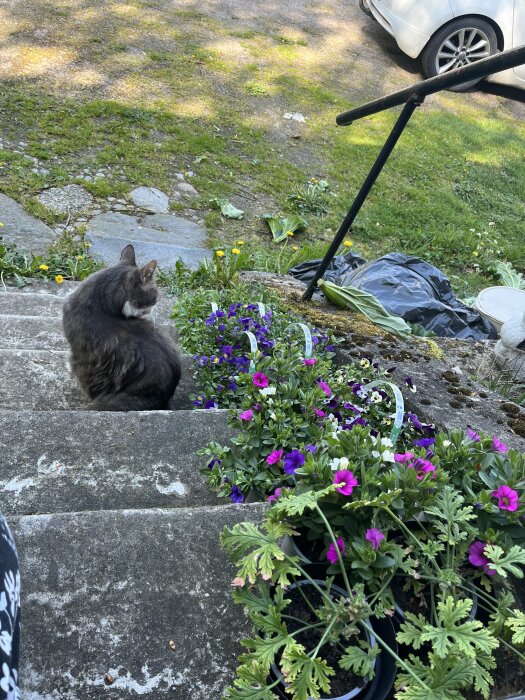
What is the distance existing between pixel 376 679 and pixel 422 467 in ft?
1.72

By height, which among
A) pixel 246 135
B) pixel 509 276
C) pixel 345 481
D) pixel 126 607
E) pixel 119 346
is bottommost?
pixel 509 276

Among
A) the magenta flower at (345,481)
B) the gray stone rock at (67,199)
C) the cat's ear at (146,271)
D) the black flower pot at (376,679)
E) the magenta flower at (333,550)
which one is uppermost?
the magenta flower at (345,481)

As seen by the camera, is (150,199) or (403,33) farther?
(403,33)

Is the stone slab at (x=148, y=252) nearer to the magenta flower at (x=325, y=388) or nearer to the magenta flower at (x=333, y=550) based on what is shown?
the magenta flower at (x=325, y=388)

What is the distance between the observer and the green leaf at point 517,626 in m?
1.25

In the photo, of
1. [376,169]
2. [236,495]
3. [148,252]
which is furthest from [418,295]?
[236,495]

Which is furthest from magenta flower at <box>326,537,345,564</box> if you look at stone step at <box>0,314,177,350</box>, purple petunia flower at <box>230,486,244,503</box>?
stone step at <box>0,314,177,350</box>

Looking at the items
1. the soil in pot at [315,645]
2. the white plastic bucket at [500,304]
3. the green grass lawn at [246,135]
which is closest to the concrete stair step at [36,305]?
the green grass lawn at [246,135]

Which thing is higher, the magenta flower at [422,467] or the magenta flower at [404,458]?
the magenta flower at [422,467]

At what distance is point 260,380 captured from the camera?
7.63 ft

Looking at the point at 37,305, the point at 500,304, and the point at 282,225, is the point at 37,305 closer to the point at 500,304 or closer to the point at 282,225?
the point at 282,225

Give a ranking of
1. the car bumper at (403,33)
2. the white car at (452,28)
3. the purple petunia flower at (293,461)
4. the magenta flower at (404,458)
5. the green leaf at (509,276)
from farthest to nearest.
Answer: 1. the car bumper at (403,33)
2. the white car at (452,28)
3. the green leaf at (509,276)
4. the purple petunia flower at (293,461)
5. the magenta flower at (404,458)

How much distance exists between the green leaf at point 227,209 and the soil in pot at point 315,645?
539 centimetres

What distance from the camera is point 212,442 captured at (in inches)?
87.2
